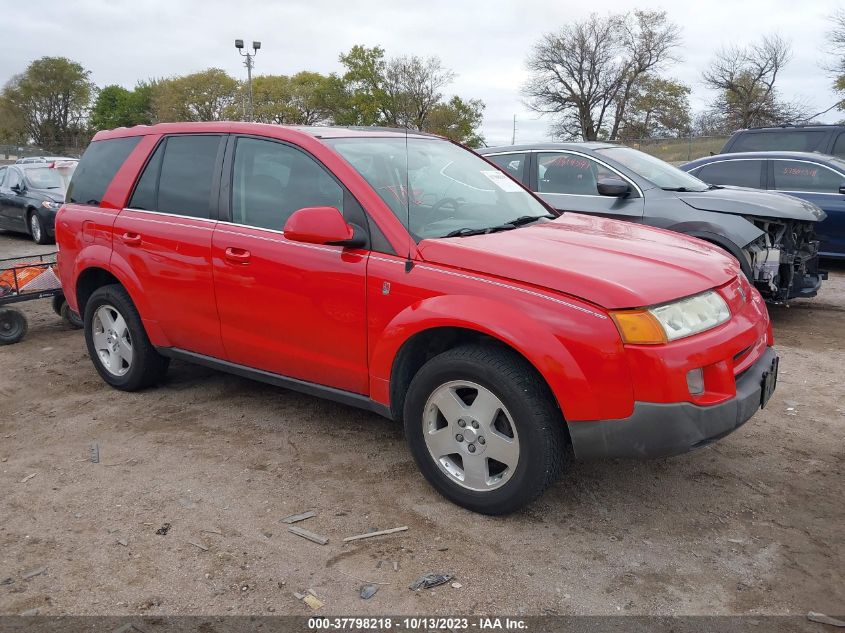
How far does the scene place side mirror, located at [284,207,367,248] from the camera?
134 inches

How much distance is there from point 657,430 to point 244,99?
70.8 metres

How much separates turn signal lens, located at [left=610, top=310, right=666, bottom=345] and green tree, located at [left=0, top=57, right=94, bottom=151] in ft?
252

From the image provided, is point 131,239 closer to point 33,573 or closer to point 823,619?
point 33,573

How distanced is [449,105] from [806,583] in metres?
66.2

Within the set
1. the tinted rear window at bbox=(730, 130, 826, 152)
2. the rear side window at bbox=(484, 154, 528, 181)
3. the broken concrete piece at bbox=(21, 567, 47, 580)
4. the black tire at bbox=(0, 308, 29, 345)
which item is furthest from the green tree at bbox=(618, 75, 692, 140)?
the broken concrete piece at bbox=(21, 567, 47, 580)

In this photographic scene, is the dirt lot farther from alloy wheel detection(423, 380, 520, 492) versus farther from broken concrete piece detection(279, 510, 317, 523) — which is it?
alloy wheel detection(423, 380, 520, 492)

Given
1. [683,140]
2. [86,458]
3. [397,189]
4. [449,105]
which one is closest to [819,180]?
[397,189]

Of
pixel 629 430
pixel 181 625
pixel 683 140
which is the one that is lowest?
pixel 181 625

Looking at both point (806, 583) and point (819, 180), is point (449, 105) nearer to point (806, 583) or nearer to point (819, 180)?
point (819, 180)

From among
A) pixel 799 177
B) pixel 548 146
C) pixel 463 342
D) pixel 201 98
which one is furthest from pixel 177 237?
pixel 201 98

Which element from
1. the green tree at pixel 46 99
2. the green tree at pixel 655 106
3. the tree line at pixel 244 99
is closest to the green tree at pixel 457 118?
the tree line at pixel 244 99

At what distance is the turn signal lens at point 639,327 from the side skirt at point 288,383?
4.20ft

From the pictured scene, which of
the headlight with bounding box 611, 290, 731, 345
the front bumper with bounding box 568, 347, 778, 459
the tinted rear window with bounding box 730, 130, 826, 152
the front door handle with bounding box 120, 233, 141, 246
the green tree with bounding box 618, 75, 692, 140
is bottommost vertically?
the front bumper with bounding box 568, 347, 778, 459

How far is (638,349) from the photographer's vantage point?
9.25ft
